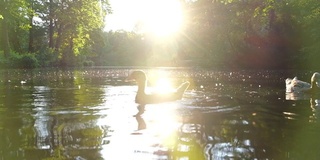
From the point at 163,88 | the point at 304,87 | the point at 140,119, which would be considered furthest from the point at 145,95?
the point at 304,87

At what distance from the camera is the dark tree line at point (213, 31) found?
39.9 metres

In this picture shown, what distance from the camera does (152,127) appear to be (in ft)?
22.0

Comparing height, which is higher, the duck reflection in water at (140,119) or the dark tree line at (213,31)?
the dark tree line at (213,31)

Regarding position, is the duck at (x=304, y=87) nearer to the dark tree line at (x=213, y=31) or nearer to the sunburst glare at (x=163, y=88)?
the sunburst glare at (x=163, y=88)

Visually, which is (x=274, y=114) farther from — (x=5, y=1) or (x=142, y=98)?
(x=5, y=1)

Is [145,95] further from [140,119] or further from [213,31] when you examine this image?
[213,31]

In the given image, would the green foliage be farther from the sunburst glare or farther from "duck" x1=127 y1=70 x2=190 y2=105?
"duck" x1=127 y1=70 x2=190 y2=105

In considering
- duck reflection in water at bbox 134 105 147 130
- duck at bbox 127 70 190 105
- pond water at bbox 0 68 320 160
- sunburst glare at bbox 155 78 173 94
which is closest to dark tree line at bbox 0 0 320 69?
sunburst glare at bbox 155 78 173 94

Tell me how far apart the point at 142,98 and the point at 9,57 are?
35.1 m

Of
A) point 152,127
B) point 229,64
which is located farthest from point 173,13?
point 152,127

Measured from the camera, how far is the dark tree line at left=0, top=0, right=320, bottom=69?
1570 inches

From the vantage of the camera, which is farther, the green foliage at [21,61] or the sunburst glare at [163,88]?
the green foliage at [21,61]

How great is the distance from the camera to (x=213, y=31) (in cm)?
4825

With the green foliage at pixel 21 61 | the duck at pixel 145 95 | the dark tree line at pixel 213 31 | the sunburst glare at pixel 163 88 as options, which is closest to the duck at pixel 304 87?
the sunburst glare at pixel 163 88
